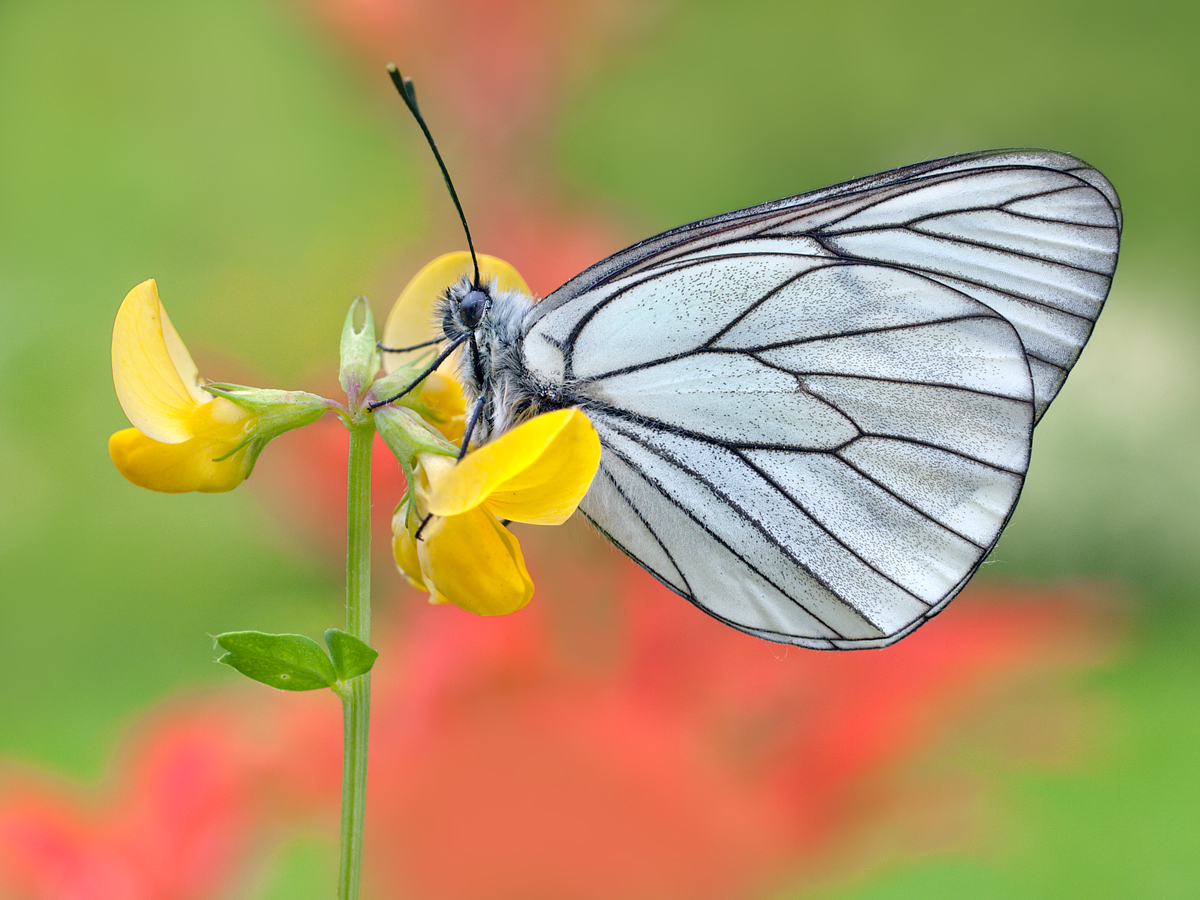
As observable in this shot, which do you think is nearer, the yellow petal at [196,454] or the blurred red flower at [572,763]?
the yellow petal at [196,454]

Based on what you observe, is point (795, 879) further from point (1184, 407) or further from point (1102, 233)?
point (1184, 407)

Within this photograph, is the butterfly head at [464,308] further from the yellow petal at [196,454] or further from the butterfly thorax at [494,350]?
the yellow petal at [196,454]

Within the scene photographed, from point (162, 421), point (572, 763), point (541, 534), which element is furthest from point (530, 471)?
point (541, 534)

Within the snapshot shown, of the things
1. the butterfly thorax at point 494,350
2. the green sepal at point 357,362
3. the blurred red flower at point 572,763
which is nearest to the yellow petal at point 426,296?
the butterfly thorax at point 494,350

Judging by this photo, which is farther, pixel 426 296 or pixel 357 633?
pixel 426 296

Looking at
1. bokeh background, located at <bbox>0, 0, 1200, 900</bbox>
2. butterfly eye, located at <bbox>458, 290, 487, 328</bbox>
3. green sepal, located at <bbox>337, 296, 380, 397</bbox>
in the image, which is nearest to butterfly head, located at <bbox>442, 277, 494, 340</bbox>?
butterfly eye, located at <bbox>458, 290, 487, 328</bbox>

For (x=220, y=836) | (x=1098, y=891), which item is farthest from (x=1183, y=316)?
(x=220, y=836)

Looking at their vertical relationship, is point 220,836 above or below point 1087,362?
below

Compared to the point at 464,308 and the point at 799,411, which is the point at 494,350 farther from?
the point at 799,411
